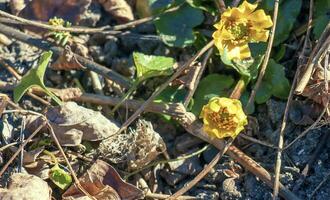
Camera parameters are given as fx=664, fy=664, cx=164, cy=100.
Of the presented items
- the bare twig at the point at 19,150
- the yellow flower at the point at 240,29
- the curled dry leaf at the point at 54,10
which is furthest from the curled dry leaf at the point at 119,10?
the bare twig at the point at 19,150

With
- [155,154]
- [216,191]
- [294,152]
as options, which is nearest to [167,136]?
[155,154]

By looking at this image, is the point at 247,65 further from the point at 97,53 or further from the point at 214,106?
the point at 97,53

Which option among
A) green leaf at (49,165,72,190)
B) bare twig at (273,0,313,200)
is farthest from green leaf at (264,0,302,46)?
green leaf at (49,165,72,190)

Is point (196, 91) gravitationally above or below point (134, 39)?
below

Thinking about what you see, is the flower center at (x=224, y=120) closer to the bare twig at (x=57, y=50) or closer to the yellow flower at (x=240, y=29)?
the yellow flower at (x=240, y=29)

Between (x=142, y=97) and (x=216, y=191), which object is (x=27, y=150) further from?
(x=216, y=191)

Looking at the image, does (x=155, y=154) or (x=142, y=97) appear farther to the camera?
(x=142, y=97)
